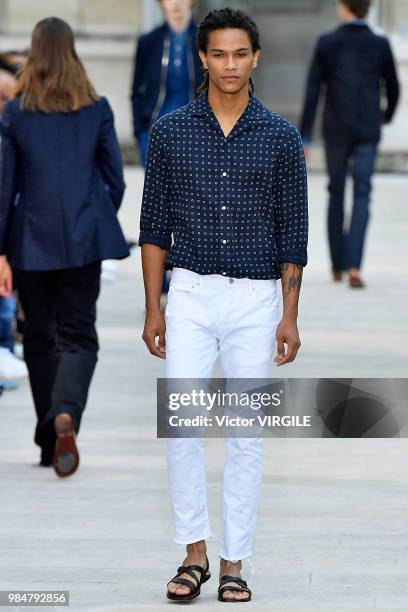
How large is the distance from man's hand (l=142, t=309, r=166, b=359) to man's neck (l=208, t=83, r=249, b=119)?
2.08 feet

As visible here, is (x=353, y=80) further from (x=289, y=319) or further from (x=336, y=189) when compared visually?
(x=289, y=319)

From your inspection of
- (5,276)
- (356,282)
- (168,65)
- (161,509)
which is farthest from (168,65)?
(161,509)

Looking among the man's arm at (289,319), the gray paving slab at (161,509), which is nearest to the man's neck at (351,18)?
the gray paving slab at (161,509)

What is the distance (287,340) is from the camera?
216 inches

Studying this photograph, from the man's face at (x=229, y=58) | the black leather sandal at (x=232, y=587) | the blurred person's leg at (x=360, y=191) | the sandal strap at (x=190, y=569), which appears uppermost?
the man's face at (x=229, y=58)

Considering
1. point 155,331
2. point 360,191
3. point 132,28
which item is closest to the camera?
point 155,331

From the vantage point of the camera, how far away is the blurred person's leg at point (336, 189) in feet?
43.2

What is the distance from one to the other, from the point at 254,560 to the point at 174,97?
5.50 metres

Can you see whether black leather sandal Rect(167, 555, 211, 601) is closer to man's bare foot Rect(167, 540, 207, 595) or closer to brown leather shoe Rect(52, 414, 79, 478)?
man's bare foot Rect(167, 540, 207, 595)

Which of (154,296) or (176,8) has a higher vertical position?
(154,296)

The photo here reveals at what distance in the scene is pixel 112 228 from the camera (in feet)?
24.9

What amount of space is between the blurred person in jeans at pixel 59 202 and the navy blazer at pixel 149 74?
11.9 feet

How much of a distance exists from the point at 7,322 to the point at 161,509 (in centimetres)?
314

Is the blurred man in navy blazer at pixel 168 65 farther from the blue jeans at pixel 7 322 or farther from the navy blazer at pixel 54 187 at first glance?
the navy blazer at pixel 54 187
